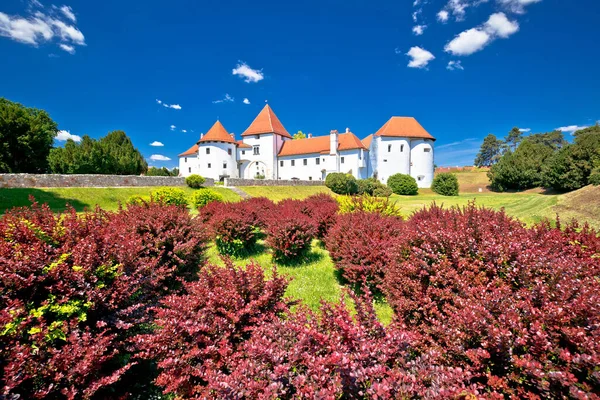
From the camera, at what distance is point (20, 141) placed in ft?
102

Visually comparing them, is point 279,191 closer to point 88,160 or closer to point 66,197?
point 66,197

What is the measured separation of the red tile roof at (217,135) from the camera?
135 feet

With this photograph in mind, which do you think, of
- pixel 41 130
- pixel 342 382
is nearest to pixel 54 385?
pixel 342 382

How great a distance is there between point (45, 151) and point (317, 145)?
124 ft

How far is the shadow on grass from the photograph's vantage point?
15.0 m

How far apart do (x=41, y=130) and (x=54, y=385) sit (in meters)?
44.5

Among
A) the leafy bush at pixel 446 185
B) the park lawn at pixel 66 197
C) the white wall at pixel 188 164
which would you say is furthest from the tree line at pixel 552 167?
the white wall at pixel 188 164

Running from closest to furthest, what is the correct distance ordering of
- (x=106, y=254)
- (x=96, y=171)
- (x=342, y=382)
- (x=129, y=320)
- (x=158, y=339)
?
(x=342, y=382) < (x=158, y=339) < (x=129, y=320) < (x=106, y=254) < (x=96, y=171)

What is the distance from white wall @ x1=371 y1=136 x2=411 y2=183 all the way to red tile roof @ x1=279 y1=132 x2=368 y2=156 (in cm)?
324

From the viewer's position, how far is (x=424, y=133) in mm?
43750

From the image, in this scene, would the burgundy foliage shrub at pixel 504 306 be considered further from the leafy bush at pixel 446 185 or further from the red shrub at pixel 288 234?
the leafy bush at pixel 446 185

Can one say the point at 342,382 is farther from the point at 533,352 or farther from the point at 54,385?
the point at 54,385

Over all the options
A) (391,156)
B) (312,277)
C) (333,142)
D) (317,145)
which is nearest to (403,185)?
(391,156)

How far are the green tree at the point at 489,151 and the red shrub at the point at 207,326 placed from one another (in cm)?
9278
